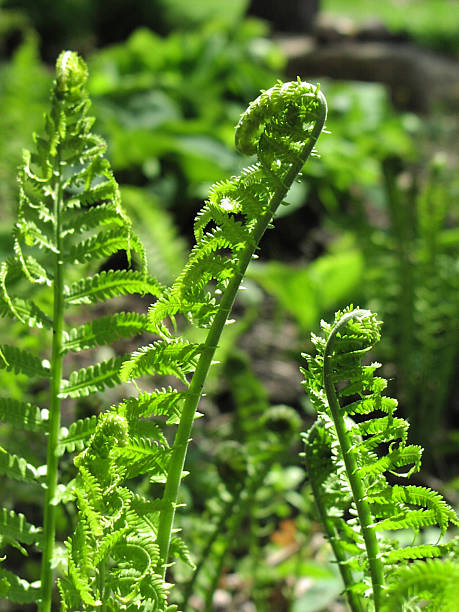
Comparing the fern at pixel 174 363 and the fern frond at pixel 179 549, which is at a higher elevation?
the fern at pixel 174 363

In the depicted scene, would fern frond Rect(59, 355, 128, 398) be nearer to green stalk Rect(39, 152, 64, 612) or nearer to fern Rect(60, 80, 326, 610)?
green stalk Rect(39, 152, 64, 612)

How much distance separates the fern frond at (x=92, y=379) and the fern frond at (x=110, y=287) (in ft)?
0.26

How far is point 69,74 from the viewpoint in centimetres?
84

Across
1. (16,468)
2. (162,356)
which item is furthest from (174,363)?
(16,468)

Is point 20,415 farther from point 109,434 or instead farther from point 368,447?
point 368,447

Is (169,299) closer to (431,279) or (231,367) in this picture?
(231,367)

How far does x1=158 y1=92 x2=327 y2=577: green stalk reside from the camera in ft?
2.41

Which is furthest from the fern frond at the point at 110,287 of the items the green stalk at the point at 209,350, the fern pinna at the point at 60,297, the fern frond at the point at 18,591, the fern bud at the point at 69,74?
the fern frond at the point at 18,591

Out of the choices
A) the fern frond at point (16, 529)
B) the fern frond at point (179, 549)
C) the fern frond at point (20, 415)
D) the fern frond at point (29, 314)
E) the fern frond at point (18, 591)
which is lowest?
the fern frond at point (18, 591)

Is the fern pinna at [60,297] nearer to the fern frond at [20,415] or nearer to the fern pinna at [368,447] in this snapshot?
the fern frond at [20,415]

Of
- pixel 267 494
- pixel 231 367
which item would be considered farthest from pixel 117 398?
pixel 267 494

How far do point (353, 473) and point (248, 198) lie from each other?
0.94ft

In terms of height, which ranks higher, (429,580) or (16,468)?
(16,468)

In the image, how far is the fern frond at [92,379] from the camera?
3.12 ft
